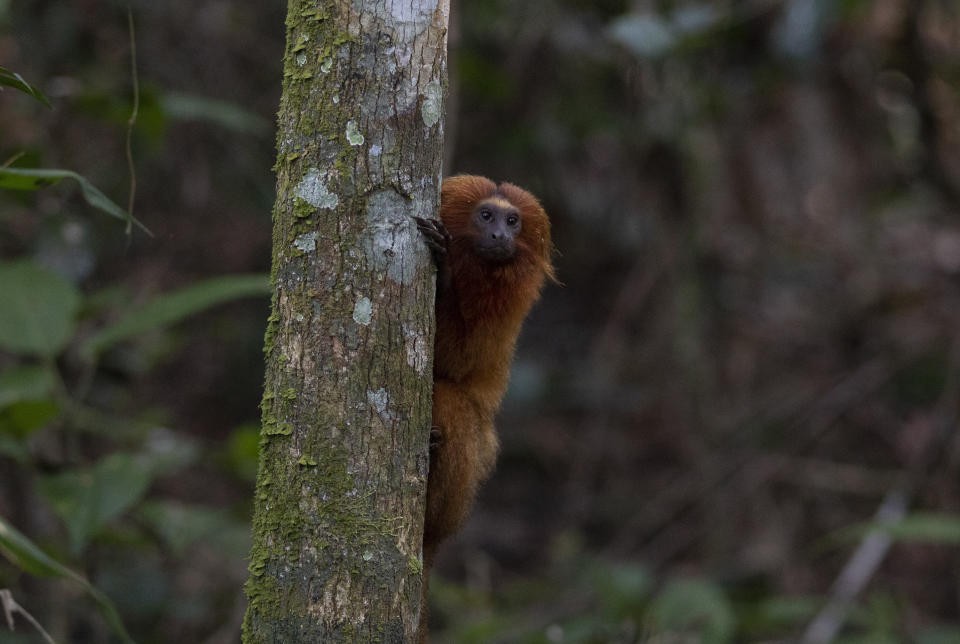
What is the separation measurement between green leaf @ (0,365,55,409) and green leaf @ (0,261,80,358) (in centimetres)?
9

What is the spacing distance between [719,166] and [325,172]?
5853mm

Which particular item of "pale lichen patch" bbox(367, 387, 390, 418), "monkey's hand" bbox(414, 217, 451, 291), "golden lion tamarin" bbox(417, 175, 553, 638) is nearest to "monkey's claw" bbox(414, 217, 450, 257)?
"monkey's hand" bbox(414, 217, 451, 291)

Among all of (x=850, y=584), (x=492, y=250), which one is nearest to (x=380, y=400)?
(x=492, y=250)

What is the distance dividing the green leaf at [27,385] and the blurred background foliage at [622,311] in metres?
0.13

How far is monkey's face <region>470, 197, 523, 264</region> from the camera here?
11.0 feet

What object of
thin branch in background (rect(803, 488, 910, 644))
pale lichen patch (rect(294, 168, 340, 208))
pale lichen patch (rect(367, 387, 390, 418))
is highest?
pale lichen patch (rect(294, 168, 340, 208))

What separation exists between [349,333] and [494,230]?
4.06ft

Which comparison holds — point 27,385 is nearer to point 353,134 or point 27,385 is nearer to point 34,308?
point 34,308

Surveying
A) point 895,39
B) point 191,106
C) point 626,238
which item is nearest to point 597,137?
point 626,238

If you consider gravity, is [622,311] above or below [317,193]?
below

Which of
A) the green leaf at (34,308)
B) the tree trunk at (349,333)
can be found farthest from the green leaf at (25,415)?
the tree trunk at (349,333)

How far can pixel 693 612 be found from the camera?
4.25 m

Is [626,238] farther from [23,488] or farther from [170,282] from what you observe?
[23,488]

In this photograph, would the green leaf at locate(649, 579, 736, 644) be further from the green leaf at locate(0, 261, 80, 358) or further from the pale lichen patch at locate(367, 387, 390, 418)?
the green leaf at locate(0, 261, 80, 358)
